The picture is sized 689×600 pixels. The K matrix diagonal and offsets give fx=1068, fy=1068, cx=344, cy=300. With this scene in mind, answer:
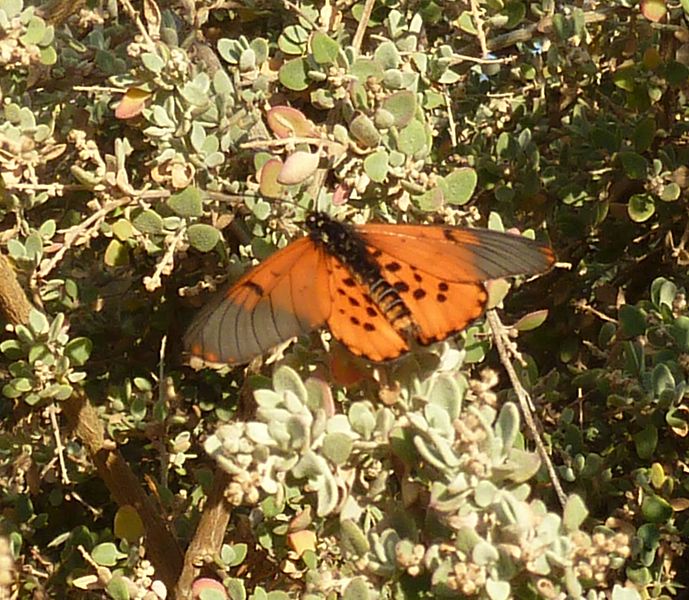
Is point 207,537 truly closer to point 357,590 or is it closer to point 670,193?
point 357,590

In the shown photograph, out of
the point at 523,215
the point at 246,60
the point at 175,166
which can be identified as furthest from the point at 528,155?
the point at 175,166

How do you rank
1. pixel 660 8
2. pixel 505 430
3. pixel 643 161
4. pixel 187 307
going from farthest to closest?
1. pixel 187 307
2. pixel 643 161
3. pixel 660 8
4. pixel 505 430

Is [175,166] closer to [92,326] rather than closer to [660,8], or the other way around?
[92,326]

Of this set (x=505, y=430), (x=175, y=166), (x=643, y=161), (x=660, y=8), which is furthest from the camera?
(x=643, y=161)

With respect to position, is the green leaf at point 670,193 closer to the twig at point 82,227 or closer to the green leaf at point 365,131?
the green leaf at point 365,131

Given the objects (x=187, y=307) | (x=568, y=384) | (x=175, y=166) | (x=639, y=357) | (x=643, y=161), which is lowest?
(x=568, y=384)

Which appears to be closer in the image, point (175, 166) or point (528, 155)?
point (175, 166)

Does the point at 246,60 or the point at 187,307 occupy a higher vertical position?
the point at 246,60
